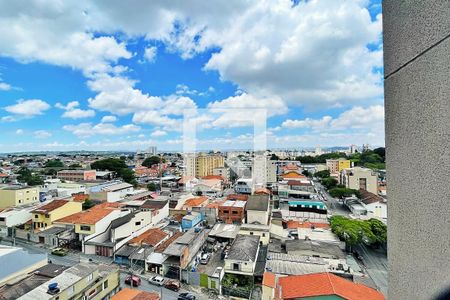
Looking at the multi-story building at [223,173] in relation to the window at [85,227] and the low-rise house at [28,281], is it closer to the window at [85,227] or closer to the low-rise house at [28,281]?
the window at [85,227]

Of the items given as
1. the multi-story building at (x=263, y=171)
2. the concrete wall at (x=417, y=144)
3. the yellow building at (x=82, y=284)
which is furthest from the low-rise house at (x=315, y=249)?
the multi-story building at (x=263, y=171)

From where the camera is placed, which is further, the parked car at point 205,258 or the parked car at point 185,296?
the parked car at point 205,258

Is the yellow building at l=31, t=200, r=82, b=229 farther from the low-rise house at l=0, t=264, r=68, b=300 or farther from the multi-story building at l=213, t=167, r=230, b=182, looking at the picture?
the multi-story building at l=213, t=167, r=230, b=182

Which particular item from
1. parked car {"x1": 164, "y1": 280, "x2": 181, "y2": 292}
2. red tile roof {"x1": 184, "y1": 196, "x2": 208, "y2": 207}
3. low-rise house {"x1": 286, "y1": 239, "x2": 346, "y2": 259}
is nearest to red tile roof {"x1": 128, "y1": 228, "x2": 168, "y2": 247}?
parked car {"x1": 164, "y1": 280, "x2": 181, "y2": 292}

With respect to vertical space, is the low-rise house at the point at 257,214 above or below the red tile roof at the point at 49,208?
below

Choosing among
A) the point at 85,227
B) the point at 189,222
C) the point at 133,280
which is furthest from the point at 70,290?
the point at 189,222
